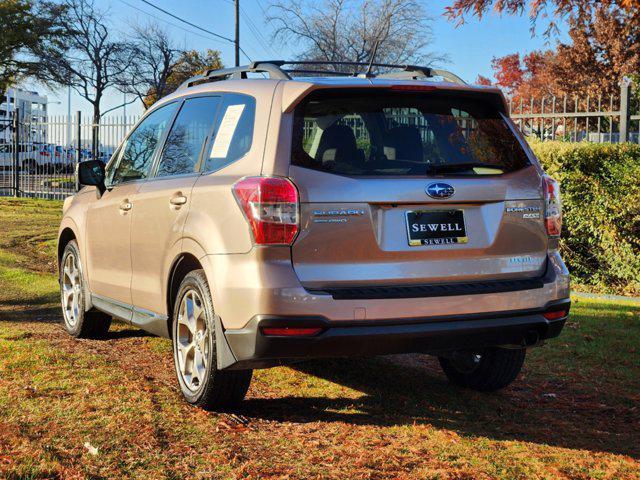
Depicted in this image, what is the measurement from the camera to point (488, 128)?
4.67 metres

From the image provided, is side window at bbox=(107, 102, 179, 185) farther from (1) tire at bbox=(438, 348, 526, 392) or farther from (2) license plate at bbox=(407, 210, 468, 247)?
(1) tire at bbox=(438, 348, 526, 392)

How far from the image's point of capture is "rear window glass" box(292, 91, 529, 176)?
13.8ft

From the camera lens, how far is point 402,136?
4543 mm

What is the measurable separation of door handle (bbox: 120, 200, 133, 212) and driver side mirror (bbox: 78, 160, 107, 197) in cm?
55

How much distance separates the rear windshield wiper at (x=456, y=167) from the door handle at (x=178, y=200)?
4.80 feet

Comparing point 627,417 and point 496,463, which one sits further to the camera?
point 627,417

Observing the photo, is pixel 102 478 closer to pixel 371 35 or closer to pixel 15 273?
pixel 15 273

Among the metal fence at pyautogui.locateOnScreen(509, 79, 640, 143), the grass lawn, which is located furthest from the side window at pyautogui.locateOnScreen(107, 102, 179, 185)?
the metal fence at pyautogui.locateOnScreen(509, 79, 640, 143)

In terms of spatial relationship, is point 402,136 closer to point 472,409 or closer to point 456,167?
point 456,167

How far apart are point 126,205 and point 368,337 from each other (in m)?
2.41

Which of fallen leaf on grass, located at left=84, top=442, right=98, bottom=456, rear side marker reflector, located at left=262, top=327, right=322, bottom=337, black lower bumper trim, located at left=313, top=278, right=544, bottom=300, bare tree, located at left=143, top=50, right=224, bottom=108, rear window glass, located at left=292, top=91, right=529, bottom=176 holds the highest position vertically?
bare tree, located at left=143, top=50, right=224, bottom=108

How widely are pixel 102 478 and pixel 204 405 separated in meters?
1.06

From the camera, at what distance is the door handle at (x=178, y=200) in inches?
189

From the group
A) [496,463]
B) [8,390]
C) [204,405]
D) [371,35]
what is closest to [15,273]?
[8,390]
